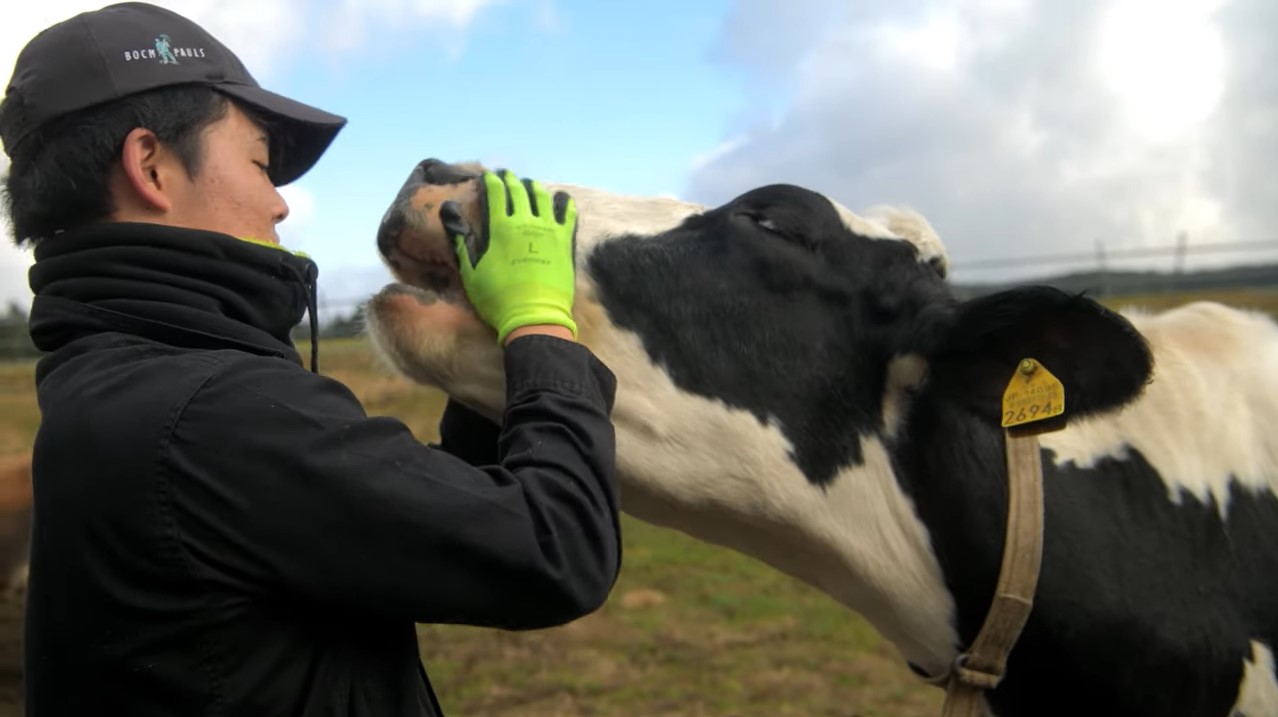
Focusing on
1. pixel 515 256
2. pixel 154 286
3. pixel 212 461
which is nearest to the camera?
pixel 212 461

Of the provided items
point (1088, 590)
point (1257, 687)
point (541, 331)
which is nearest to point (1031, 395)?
point (1088, 590)

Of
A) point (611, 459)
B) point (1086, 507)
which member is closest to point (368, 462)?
point (611, 459)

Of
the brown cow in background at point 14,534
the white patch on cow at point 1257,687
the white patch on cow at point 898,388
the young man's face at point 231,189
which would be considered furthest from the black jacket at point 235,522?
the brown cow in background at point 14,534

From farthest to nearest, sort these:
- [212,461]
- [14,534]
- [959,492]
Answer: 1. [14,534]
2. [959,492]
3. [212,461]

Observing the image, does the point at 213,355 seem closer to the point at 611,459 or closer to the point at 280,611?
the point at 280,611

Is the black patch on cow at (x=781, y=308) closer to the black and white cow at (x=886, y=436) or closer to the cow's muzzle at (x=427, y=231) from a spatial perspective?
the black and white cow at (x=886, y=436)

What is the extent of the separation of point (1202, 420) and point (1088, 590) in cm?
61

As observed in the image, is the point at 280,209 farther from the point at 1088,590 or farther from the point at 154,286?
the point at 1088,590

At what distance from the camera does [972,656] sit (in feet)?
6.95

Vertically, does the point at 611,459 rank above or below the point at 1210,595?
above

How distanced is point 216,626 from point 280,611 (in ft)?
0.26

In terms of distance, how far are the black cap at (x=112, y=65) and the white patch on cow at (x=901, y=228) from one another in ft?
3.91

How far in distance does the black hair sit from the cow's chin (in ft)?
1.45

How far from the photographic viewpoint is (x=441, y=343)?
1.88 meters
